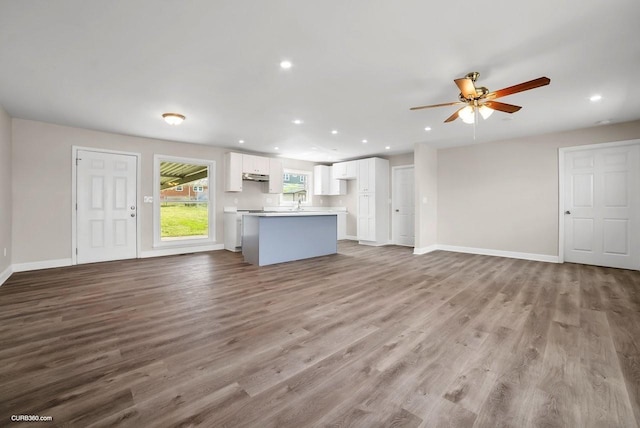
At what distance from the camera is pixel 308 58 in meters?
2.66

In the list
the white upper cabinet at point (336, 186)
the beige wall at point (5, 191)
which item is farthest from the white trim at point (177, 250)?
the white upper cabinet at point (336, 186)

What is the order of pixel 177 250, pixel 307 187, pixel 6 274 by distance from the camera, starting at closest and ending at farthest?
pixel 6 274
pixel 177 250
pixel 307 187

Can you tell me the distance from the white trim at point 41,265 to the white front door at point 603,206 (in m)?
9.38

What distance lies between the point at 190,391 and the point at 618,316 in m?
3.87

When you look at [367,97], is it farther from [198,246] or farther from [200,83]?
[198,246]

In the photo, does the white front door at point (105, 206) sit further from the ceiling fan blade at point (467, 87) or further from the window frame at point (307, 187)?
the ceiling fan blade at point (467, 87)

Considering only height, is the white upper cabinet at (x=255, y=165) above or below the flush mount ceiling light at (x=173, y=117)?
below

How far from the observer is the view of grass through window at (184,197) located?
20.9 feet

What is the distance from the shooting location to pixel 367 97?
362 centimetres

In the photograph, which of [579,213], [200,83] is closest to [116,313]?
[200,83]

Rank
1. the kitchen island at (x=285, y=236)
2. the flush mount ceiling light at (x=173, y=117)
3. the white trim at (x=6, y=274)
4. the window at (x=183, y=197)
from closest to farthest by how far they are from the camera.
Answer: the white trim at (x=6, y=274), the flush mount ceiling light at (x=173, y=117), the kitchen island at (x=285, y=236), the window at (x=183, y=197)

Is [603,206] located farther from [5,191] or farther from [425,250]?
[5,191]

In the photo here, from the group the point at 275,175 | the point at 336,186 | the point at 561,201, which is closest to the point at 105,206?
the point at 275,175

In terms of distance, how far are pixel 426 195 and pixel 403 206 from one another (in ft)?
3.77
